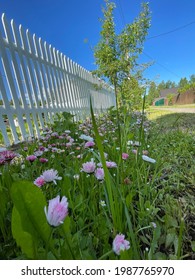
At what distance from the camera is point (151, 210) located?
0.75m

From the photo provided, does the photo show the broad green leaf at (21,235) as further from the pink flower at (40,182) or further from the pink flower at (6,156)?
the pink flower at (6,156)

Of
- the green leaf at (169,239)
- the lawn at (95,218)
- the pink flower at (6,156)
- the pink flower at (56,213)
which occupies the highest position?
the pink flower at (56,213)

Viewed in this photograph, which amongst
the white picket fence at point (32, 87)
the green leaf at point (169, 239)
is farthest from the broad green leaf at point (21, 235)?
the white picket fence at point (32, 87)

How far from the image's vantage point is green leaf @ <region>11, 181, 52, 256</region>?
0.39 meters

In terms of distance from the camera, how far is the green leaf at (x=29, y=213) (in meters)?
0.39

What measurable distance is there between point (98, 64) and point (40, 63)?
13.0 ft

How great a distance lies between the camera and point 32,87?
3162mm

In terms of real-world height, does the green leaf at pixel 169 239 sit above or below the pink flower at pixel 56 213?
below

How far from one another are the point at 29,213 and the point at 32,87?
306 cm

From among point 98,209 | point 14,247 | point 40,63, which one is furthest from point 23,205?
point 40,63

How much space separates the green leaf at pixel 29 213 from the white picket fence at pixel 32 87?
1.61 metres

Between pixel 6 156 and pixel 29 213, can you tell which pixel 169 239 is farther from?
pixel 6 156

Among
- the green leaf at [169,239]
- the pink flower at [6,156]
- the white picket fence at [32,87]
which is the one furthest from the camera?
the white picket fence at [32,87]
